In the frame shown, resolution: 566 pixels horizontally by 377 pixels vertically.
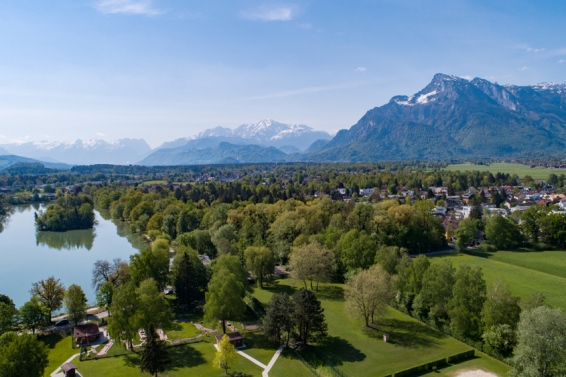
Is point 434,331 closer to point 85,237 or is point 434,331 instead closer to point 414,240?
point 414,240

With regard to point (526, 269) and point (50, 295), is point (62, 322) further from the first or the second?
point (526, 269)

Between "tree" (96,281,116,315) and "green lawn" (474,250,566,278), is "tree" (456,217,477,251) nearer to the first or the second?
"green lawn" (474,250,566,278)

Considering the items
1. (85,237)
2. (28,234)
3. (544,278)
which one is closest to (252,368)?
(544,278)

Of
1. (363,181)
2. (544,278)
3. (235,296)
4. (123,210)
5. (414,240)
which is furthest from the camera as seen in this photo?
(363,181)

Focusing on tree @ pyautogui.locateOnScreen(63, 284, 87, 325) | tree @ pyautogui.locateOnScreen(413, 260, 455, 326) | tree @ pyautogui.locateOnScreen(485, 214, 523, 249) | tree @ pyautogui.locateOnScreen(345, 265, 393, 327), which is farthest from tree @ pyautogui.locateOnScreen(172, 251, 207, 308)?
tree @ pyautogui.locateOnScreen(485, 214, 523, 249)

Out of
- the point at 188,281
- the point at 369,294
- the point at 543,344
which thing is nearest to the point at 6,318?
the point at 188,281

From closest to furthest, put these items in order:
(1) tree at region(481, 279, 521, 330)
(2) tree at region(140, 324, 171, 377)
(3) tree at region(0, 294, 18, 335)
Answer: (2) tree at region(140, 324, 171, 377), (1) tree at region(481, 279, 521, 330), (3) tree at region(0, 294, 18, 335)

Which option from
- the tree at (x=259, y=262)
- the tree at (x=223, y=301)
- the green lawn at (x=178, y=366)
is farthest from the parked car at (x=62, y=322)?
the tree at (x=259, y=262)
